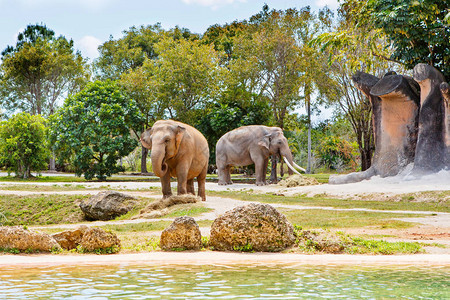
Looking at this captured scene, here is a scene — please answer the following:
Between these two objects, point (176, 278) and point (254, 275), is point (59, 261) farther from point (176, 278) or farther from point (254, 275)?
point (254, 275)

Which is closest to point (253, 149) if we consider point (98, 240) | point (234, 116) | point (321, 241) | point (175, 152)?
point (234, 116)

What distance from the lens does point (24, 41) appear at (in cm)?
5497

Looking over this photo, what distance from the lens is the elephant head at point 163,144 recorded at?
1608 cm

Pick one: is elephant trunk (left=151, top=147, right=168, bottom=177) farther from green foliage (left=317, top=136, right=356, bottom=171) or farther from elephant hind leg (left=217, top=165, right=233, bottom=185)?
green foliage (left=317, top=136, right=356, bottom=171)

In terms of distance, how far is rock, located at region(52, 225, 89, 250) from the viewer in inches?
391

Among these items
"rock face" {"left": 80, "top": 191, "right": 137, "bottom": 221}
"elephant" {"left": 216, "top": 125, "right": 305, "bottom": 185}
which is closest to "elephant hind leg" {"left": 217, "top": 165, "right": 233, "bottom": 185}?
"elephant" {"left": 216, "top": 125, "right": 305, "bottom": 185}

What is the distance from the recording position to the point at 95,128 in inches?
1395

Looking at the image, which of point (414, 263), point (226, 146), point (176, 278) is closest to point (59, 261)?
point (176, 278)

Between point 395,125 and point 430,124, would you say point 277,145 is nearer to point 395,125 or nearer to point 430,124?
point 395,125

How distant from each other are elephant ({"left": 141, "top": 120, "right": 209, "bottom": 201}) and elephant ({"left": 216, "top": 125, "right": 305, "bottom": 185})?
32.8 ft

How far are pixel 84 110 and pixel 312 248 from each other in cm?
2912

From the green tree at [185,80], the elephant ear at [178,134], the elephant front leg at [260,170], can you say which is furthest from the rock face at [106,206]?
the green tree at [185,80]

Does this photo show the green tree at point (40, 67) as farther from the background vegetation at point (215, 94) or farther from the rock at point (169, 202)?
the rock at point (169, 202)

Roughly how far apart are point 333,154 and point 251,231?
4650cm
